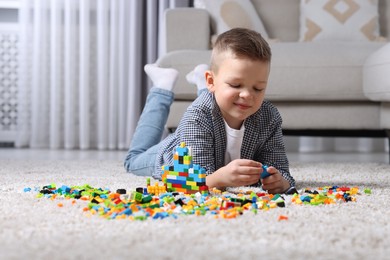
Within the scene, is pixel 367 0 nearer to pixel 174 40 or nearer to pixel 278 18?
pixel 278 18

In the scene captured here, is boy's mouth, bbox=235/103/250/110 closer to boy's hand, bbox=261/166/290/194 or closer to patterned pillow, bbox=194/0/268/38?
boy's hand, bbox=261/166/290/194

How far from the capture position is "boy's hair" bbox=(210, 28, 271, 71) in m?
1.28

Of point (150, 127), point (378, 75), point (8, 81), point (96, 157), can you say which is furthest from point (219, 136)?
point (8, 81)

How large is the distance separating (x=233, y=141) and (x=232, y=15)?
4.39ft

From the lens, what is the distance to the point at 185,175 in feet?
4.00

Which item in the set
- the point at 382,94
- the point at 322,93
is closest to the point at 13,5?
the point at 322,93

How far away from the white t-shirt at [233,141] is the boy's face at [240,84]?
5cm

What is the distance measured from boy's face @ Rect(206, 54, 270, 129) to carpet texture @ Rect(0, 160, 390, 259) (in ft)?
1.02

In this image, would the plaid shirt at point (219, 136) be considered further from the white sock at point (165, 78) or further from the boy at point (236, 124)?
the white sock at point (165, 78)

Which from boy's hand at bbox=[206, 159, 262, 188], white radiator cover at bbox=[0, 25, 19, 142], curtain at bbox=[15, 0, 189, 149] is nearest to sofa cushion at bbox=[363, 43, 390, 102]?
boy's hand at bbox=[206, 159, 262, 188]

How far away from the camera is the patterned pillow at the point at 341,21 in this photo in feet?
8.69

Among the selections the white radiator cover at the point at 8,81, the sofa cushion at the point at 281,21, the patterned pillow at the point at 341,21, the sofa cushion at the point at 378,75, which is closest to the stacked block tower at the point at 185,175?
the sofa cushion at the point at 378,75

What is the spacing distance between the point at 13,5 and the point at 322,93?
197 cm

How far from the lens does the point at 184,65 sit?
87.7 inches
